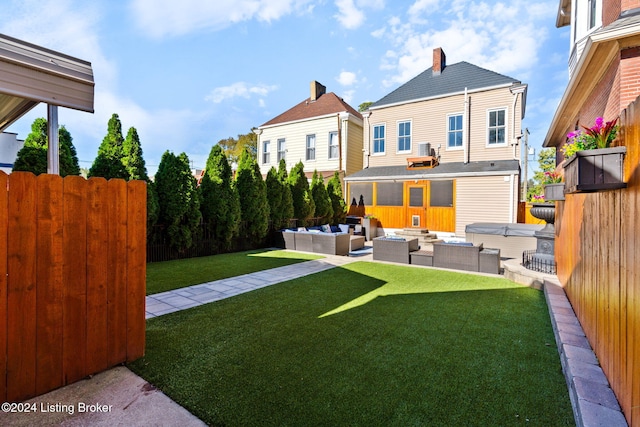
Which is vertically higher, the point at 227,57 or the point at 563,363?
the point at 227,57

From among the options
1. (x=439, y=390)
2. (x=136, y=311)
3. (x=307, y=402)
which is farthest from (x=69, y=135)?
(x=439, y=390)

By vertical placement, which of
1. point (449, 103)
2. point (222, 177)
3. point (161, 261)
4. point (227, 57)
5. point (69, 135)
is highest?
point (227, 57)

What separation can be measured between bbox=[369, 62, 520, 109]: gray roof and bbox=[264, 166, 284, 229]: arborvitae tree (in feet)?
24.6

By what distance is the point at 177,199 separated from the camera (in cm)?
883

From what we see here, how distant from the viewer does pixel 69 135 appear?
719 centimetres

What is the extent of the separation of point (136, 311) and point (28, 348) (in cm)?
80

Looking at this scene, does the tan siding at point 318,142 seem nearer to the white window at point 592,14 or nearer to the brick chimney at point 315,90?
the brick chimney at point 315,90

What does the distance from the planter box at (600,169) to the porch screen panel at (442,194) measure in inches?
454

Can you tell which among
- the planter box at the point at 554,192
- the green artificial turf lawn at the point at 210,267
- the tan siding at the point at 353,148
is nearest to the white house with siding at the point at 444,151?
the tan siding at the point at 353,148

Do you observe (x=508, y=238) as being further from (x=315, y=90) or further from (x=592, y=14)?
(x=315, y=90)

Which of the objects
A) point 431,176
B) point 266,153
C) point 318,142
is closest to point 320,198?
point 318,142

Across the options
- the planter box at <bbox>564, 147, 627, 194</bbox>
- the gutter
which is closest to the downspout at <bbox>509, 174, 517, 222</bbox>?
the gutter

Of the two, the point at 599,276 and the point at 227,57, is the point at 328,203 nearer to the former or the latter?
the point at 227,57

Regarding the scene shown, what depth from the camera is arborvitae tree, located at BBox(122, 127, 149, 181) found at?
802 centimetres
